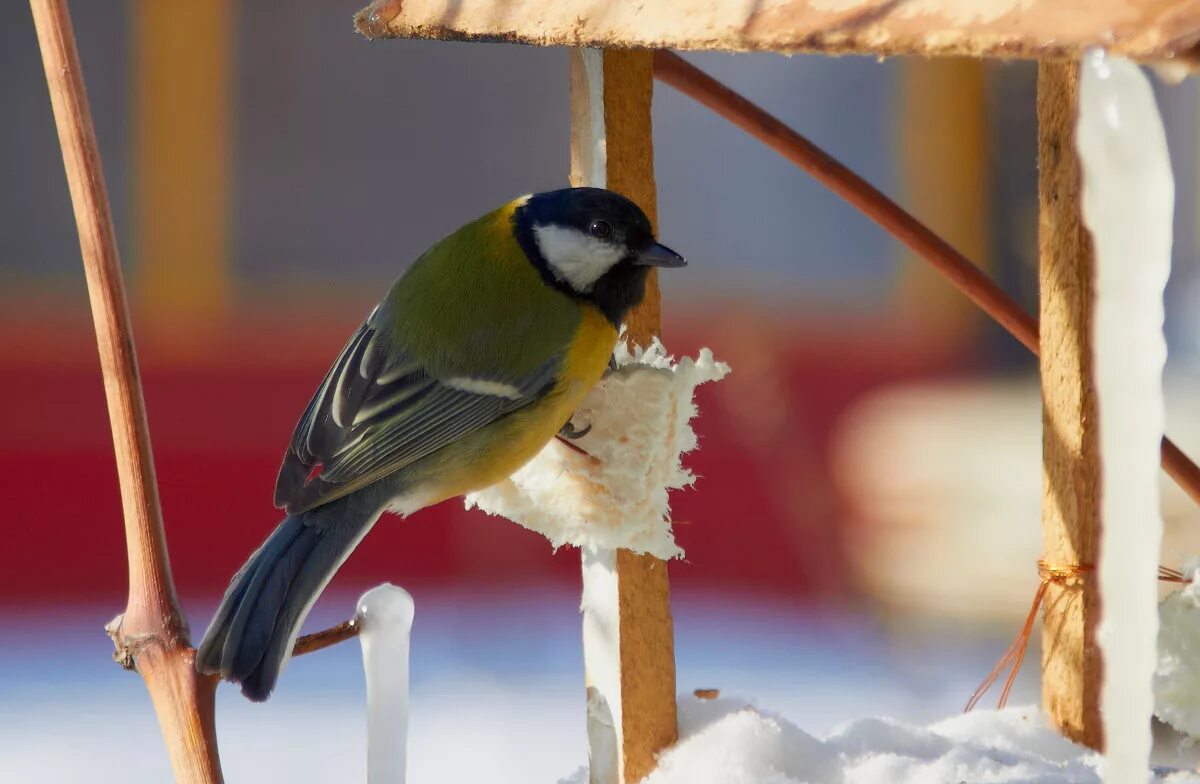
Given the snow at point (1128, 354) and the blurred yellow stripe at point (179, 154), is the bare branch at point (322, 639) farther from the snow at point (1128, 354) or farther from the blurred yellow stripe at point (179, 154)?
the blurred yellow stripe at point (179, 154)

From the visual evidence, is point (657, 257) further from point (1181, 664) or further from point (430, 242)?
point (430, 242)

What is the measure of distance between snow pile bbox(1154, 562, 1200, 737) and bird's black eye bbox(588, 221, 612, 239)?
563 mm

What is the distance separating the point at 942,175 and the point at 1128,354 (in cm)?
364

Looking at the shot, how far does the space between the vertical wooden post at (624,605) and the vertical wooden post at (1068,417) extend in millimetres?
331

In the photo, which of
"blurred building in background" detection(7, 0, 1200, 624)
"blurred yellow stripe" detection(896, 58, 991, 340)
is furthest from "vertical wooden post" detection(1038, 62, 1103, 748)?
"blurred yellow stripe" detection(896, 58, 991, 340)

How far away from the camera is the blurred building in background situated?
12.9 feet

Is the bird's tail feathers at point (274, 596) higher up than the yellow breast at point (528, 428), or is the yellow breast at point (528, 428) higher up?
the yellow breast at point (528, 428)

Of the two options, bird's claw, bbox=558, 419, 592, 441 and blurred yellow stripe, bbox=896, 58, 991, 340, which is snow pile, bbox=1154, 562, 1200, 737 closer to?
bird's claw, bbox=558, 419, 592, 441

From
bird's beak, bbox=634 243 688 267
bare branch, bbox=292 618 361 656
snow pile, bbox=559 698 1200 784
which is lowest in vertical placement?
snow pile, bbox=559 698 1200 784

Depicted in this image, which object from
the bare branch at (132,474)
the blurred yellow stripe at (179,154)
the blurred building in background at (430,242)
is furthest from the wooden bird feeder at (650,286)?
the blurred yellow stripe at (179,154)

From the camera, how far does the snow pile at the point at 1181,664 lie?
1.30 meters

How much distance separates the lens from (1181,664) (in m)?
1.30

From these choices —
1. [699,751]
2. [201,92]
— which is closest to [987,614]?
[201,92]

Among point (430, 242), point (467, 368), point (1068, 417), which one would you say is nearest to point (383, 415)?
point (467, 368)
